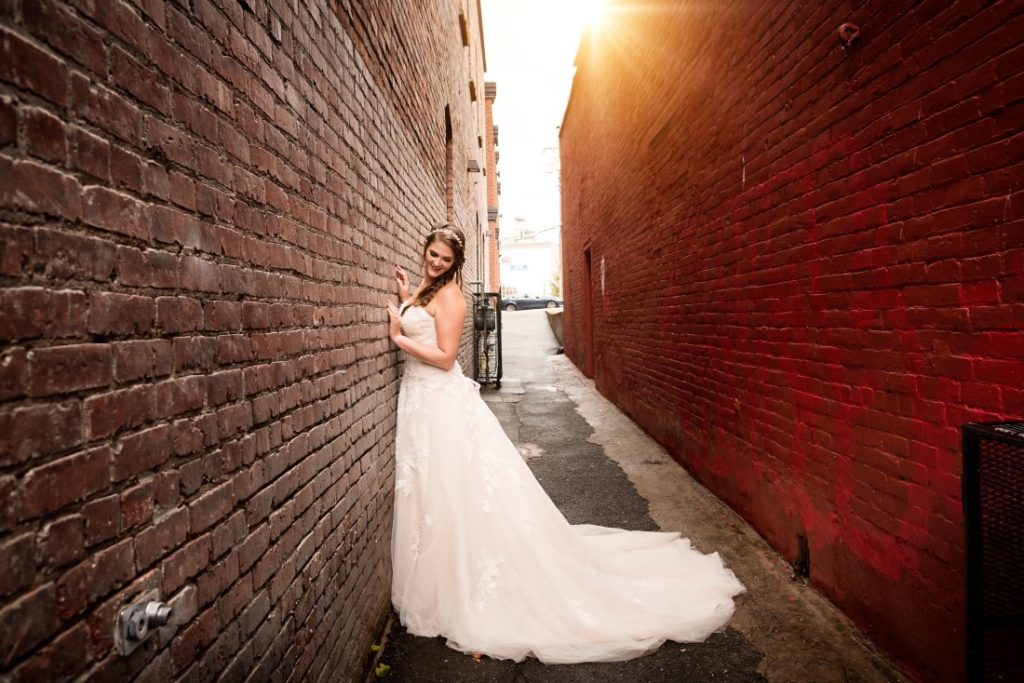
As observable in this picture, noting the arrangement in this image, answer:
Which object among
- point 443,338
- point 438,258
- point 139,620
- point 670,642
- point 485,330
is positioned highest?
point 438,258

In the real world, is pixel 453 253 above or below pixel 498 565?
above

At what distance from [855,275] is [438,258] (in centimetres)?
242

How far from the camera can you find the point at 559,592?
317 cm

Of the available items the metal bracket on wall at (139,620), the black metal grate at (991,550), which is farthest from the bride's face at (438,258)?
the black metal grate at (991,550)

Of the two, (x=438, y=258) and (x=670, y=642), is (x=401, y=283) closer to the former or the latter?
(x=438, y=258)

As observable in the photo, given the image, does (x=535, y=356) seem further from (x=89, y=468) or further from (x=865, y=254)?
(x=89, y=468)

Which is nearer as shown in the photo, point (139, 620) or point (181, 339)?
point (139, 620)

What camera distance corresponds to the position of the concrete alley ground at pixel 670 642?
8.81ft

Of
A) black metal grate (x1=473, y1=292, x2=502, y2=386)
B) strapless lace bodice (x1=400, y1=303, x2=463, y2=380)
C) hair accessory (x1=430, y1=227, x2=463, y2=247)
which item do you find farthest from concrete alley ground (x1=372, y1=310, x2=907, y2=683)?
black metal grate (x1=473, y1=292, x2=502, y2=386)

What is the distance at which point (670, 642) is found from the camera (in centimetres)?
293

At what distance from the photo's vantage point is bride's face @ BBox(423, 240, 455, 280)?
11.7 ft

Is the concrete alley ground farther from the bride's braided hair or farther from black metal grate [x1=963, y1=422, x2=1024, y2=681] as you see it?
the bride's braided hair

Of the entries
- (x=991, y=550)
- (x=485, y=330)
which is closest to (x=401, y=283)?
(x=991, y=550)

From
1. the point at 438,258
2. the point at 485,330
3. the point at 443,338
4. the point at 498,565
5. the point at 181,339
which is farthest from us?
the point at 485,330
